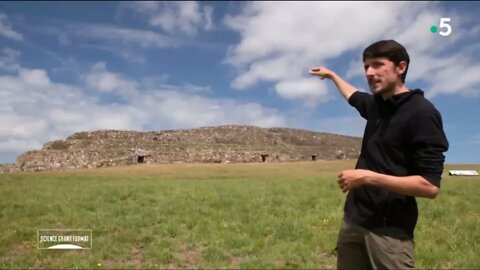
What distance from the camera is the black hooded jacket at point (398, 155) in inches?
Result: 117

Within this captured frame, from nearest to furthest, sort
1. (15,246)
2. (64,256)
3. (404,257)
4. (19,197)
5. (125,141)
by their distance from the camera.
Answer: (404,257) < (64,256) < (15,246) < (19,197) < (125,141)

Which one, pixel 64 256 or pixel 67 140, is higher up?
pixel 67 140

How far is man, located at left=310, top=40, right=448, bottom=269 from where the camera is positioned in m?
2.96

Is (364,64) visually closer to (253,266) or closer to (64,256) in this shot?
(253,266)

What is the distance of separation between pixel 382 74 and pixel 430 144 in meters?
0.60

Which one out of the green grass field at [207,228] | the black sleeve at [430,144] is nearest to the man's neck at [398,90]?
the black sleeve at [430,144]

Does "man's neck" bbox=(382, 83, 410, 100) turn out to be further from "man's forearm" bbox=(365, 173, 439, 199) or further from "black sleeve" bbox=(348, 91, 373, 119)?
"man's forearm" bbox=(365, 173, 439, 199)

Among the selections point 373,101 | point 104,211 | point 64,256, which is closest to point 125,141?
point 104,211

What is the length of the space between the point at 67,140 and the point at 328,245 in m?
56.3

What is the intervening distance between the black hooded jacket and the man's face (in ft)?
0.34

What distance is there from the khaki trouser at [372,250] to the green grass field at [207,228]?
184 inches

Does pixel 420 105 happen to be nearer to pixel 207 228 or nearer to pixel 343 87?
pixel 343 87

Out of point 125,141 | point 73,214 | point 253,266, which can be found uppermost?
point 125,141

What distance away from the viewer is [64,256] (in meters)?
8.67
